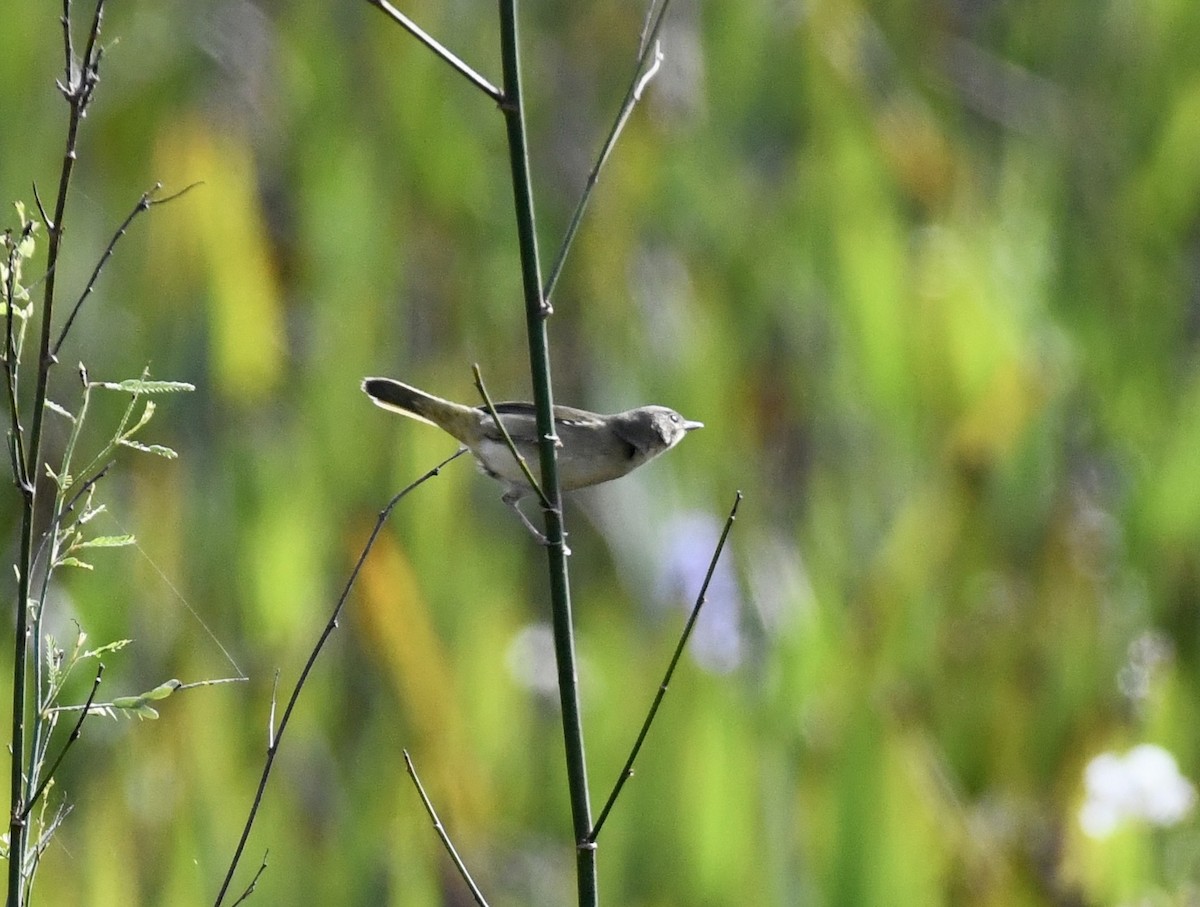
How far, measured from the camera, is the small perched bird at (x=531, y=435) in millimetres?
1903

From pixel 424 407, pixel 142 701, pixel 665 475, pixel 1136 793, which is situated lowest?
pixel 142 701

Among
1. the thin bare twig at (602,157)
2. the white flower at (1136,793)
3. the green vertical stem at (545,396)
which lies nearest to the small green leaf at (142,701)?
the green vertical stem at (545,396)

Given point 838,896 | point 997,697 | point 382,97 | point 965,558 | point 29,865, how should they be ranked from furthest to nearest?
point 382,97 → point 965,558 → point 997,697 → point 838,896 → point 29,865

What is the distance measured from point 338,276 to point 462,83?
1.48 m

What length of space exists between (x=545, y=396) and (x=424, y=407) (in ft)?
2.89

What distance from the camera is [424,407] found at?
6.32 feet

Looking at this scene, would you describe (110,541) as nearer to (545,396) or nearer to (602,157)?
(545,396)

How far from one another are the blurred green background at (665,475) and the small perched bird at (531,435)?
408 mm

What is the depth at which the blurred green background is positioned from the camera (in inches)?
93.5

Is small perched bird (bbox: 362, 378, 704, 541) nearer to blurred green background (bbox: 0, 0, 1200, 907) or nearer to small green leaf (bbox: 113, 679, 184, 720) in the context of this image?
blurred green background (bbox: 0, 0, 1200, 907)

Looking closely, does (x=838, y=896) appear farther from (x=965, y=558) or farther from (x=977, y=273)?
(x=977, y=273)

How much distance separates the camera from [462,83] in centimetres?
492

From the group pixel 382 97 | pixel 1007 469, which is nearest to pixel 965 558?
pixel 1007 469

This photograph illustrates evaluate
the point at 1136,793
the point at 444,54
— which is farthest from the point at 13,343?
the point at 1136,793
